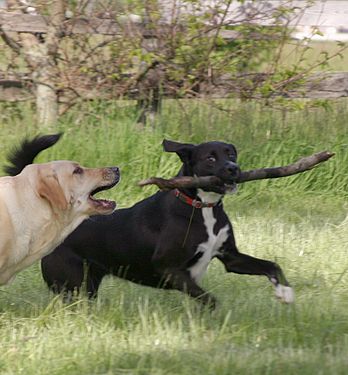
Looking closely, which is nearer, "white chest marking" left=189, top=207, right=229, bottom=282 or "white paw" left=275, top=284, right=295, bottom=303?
"white paw" left=275, top=284, right=295, bottom=303

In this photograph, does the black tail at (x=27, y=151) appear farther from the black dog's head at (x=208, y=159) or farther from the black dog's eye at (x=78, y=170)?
the black dog's head at (x=208, y=159)

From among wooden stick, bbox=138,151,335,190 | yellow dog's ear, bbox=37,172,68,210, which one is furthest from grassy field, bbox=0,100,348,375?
wooden stick, bbox=138,151,335,190

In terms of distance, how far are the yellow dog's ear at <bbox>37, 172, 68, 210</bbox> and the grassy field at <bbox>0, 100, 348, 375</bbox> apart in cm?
52

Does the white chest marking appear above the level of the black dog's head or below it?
below

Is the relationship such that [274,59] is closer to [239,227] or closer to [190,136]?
[190,136]

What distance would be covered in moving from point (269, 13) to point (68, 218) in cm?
475

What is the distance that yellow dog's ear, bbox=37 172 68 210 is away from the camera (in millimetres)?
4855

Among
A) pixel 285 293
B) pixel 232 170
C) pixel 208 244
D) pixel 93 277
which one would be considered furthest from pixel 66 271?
pixel 285 293

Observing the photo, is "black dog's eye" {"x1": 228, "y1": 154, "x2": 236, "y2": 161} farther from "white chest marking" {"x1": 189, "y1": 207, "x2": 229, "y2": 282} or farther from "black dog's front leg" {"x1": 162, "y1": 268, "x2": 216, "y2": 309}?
"black dog's front leg" {"x1": 162, "y1": 268, "x2": 216, "y2": 309}

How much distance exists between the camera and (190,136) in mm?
8805

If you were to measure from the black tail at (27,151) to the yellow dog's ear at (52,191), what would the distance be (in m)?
0.40

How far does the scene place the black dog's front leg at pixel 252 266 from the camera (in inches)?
204

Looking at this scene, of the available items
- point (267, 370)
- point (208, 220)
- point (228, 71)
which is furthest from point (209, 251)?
point (228, 71)

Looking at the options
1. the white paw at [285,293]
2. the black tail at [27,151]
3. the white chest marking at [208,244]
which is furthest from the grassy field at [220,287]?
the black tail at [27,151]
